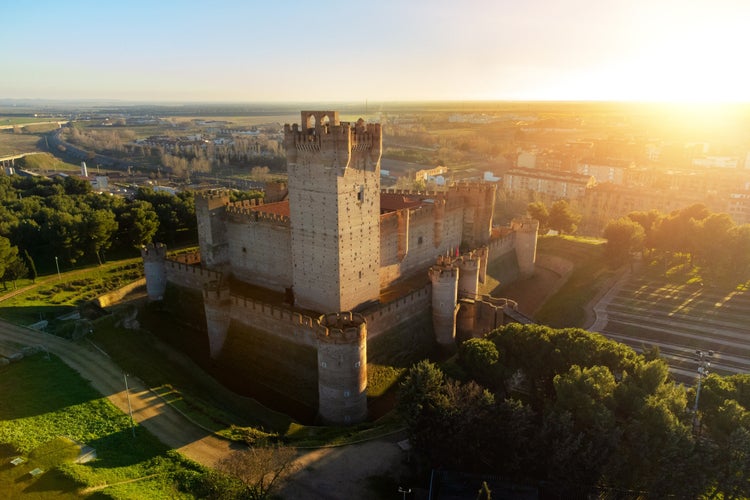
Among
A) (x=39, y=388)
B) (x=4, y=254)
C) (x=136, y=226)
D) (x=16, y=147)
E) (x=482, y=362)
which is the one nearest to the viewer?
(x=482, y=362)

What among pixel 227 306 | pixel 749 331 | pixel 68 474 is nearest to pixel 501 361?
pixel 227 306

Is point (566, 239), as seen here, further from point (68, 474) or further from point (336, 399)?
point (68, 474)

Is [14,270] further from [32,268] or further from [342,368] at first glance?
[342,368]

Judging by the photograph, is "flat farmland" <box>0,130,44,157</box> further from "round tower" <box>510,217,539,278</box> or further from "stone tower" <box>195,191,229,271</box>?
"round tower" <box>510,217,539,278</box>

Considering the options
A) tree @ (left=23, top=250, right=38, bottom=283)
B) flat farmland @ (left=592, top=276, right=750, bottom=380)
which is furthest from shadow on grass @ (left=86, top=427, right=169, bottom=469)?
flat farmland @ (left=592, top=276, right=750, bottom=380)

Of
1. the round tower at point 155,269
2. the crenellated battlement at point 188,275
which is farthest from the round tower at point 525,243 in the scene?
the round tower at point 155,269

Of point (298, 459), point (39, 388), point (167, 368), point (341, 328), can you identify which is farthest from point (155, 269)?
point (298, 459)

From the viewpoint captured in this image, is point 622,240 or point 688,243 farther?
point 622,240
